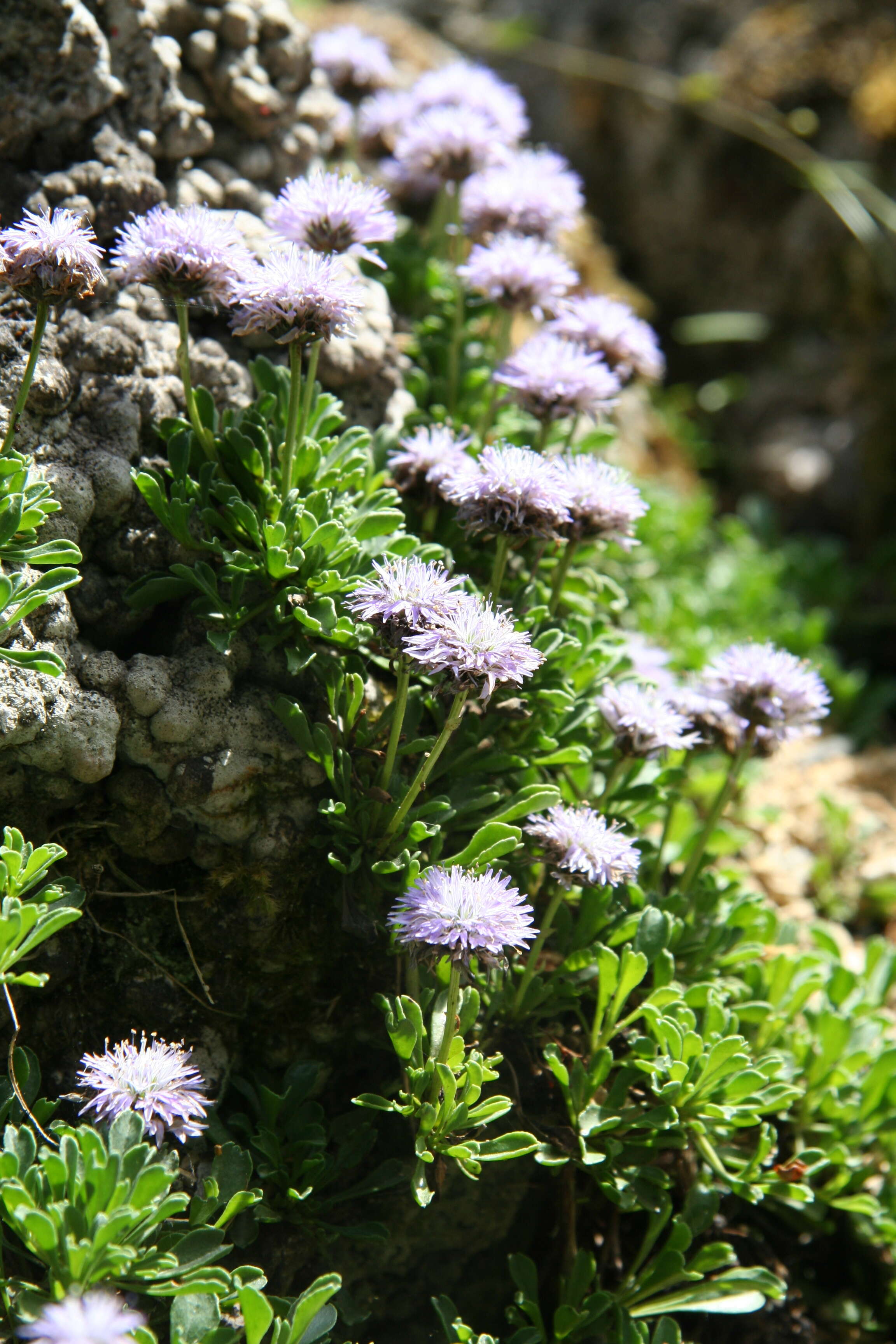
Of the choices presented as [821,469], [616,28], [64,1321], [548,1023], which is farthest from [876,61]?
[64,1321]

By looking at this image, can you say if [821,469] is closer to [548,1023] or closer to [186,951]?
[548,1023]

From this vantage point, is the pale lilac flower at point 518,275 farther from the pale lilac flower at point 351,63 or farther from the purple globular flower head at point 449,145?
the pale lilac flower at point 351,63

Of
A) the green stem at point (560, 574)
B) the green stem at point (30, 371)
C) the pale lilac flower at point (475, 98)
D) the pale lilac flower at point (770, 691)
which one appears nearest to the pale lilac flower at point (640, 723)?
the pale lilac flower at point (770, 691)

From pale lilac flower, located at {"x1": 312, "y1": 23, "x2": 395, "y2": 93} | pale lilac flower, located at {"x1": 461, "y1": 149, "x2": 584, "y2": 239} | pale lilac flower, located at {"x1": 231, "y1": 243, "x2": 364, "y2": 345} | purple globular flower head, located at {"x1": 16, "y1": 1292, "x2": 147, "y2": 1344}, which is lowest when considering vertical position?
purple globular flower head, located at {"x1": 16, "y1": 1292, "x2": 147, "y2": 1344}

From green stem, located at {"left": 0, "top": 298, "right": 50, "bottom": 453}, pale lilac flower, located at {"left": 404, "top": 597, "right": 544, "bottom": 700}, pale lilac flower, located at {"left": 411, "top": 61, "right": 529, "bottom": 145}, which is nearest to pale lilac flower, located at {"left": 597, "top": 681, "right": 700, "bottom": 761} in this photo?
pale lilac flower, located at {"left": 404, "top": 597, "right": 544, "bottom": 700}

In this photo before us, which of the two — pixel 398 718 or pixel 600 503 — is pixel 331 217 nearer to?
pixel 600 503

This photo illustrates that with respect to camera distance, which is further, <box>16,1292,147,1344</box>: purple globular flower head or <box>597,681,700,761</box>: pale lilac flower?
<box>597,681,700,761</box>: pale lilac flower

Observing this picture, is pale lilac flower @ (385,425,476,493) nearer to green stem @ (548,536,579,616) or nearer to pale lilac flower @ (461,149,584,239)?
green stem @ (548,536,579,616)
